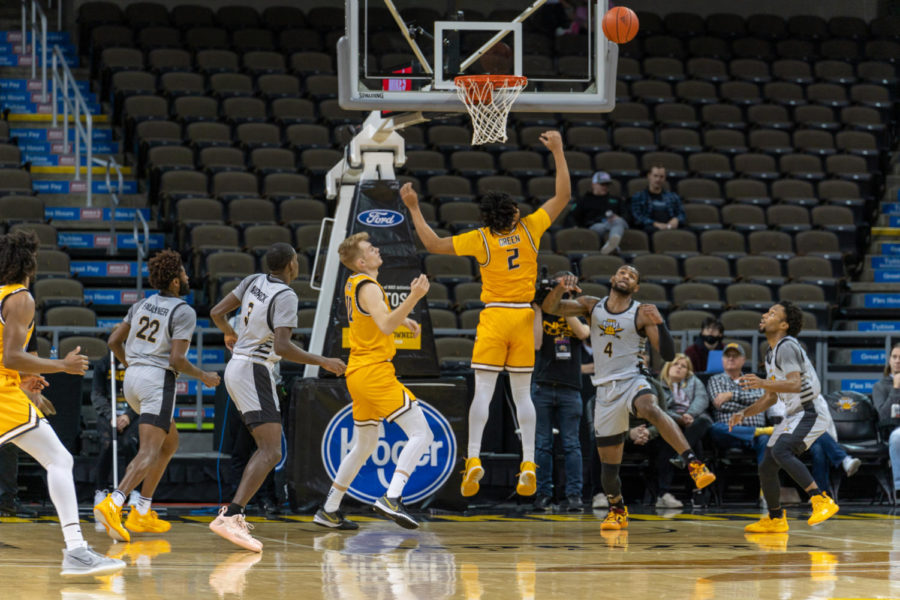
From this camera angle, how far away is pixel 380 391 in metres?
8.89

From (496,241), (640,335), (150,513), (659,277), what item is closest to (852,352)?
(659,277)

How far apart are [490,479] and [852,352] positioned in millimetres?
5766

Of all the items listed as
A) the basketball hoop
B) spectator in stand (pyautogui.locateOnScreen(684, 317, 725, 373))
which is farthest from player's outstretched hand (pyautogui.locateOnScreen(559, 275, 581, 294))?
spectator in stand (pyautogui.locateOnScreen(684, 317, 725, 373))

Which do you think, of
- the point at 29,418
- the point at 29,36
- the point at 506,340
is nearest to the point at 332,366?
the point at 506,340

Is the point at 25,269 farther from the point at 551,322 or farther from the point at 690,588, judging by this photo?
the point at 551,322

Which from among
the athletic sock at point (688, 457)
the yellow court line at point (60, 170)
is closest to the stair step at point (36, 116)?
the yellow court line at point (60, 170)

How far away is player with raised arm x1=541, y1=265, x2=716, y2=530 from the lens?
31.9 feet

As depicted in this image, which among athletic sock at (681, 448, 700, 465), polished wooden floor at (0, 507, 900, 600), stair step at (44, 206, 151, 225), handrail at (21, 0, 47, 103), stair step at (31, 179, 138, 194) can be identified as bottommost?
polished wooden floor at (0, 507, 900, 600)

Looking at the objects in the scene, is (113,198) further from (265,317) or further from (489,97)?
(265,317)

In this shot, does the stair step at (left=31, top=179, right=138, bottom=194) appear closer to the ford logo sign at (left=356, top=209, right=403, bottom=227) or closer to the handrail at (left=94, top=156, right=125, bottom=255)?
the handrail at (left=94, top=156, right=125, bottom=255)

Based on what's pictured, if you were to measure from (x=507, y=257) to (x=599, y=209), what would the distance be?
24.6ft

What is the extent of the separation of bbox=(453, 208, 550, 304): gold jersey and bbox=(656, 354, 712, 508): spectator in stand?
2.93 m

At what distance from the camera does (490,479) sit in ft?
40.1

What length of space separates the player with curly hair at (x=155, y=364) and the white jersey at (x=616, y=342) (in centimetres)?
296
